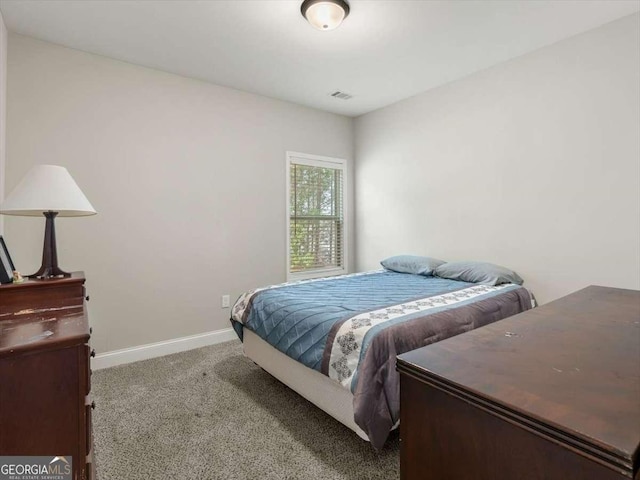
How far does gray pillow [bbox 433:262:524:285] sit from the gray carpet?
1578 millimetres

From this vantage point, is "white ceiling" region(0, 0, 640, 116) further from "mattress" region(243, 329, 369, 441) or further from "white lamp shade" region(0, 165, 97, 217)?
"mattress" region(243, 329, 369, 441)

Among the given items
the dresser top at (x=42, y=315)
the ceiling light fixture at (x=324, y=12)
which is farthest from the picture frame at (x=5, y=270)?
the ceiling light fixture at (x=324, y=12)

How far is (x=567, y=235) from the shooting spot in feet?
8.75

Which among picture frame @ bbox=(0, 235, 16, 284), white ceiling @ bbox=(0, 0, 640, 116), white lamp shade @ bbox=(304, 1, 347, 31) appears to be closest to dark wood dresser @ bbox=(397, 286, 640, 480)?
picture frame @ bbox=(0, 235, 16, 284)

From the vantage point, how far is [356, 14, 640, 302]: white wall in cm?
240

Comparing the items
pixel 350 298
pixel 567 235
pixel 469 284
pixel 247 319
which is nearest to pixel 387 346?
pixel 350 298

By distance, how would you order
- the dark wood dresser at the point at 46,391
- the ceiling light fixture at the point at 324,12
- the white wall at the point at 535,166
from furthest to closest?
the white wall at the point at 535,166, the ceiling light fixture at the point at 324,12, the dark wood dresser at the point at 46,391

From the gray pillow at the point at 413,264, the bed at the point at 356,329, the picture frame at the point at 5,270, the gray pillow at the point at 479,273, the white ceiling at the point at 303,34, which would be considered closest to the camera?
the picture frame at the point at 5,270

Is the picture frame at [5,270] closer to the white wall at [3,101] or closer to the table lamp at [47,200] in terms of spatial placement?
the table lamp at [47,200]

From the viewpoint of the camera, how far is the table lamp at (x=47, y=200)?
1615 millimetres

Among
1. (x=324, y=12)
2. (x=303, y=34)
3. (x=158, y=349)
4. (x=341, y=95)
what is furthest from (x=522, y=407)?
(x=341, y=95)

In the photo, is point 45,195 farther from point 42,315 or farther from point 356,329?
point 356,329

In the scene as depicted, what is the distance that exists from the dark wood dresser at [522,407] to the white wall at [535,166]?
1923 millimetres

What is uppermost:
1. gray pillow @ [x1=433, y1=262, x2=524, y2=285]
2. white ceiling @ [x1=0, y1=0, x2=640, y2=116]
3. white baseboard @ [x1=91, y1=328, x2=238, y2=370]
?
white ceiling @ [x1=0, y1=0, x2=640, y2=116]
